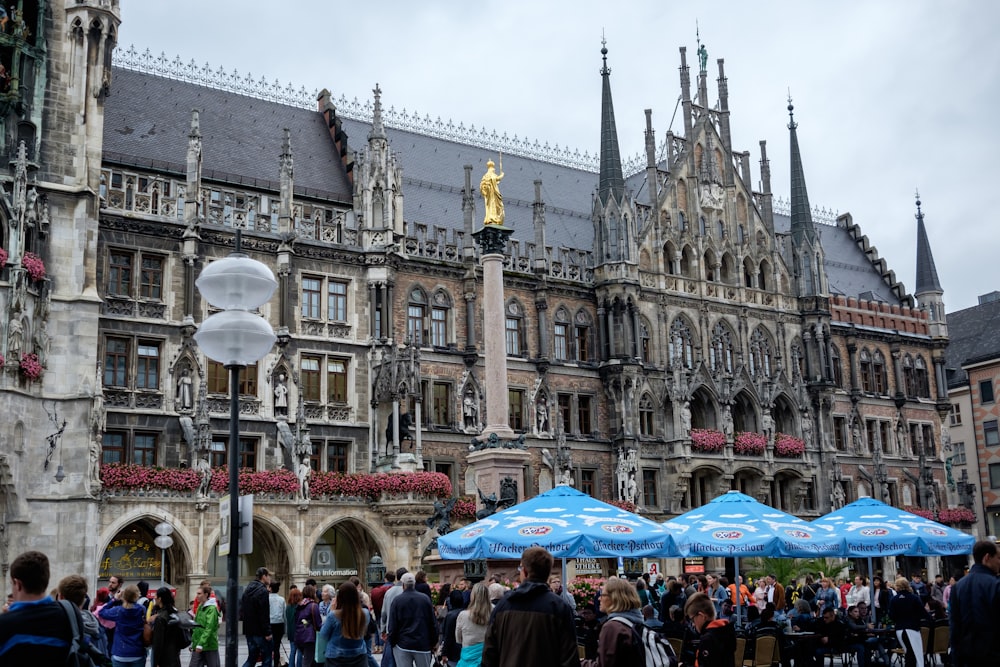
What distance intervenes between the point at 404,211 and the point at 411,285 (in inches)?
154

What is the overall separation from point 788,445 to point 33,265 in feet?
99.2

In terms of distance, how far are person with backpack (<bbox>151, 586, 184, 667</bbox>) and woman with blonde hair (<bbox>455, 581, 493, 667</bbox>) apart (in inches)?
148

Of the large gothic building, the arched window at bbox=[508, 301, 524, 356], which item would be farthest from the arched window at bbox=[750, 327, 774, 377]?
the arched window at bbox=[508, 301, 524, 356]

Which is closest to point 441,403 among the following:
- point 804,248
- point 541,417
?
point 541,417

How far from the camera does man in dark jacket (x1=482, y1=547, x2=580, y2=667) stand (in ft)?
24.5

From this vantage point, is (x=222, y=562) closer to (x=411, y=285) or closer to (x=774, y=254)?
(x=411, y=285)

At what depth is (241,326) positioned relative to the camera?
37.8 ft

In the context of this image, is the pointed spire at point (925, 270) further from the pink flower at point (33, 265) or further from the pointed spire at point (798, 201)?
the pink flower at point (33, 265)

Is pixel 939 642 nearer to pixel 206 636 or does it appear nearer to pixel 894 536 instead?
pixel 894 536

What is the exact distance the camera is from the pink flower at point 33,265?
29873mm

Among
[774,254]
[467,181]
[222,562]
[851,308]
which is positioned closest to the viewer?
[222,562]

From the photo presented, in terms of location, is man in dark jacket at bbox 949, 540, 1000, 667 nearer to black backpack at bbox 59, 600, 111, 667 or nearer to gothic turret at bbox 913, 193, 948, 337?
black backpack at bbox 59, 600, 111, 667

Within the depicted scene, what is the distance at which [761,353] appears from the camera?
4769 centimetres

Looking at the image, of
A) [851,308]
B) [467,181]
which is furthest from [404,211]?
[851,308]
